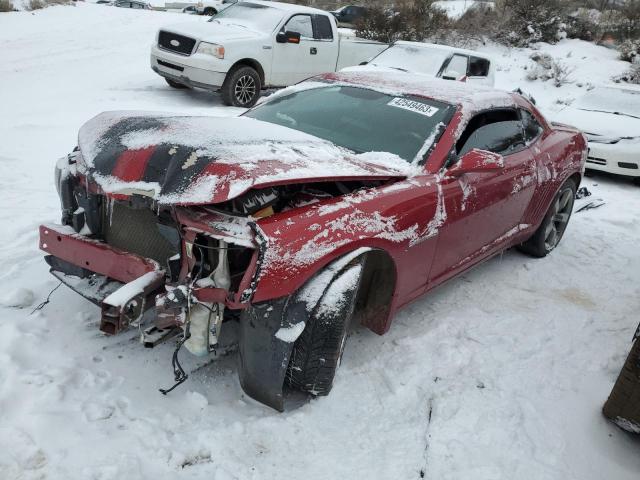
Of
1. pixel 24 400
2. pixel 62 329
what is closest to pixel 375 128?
pixel 62 329

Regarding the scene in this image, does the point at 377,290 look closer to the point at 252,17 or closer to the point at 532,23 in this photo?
the point at 252,17

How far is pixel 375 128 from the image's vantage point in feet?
10.9

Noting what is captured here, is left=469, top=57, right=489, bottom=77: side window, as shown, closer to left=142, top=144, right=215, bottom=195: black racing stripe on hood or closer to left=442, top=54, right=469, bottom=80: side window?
Answer: left=442, top=54, right=469, bottom=80: side window

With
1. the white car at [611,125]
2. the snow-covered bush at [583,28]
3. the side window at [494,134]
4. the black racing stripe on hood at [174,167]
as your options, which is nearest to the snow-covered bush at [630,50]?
the snow-covered bush at [583,28]

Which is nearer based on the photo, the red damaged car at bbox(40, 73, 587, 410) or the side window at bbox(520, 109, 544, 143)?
the red damaged car at bbox(40, 73, 587, 410)

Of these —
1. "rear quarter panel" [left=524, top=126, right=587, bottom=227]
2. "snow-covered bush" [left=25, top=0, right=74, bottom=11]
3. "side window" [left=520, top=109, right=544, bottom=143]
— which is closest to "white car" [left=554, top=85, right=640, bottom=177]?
"rear quarter panel" [left=524, top=126, right=587, bottom=227]

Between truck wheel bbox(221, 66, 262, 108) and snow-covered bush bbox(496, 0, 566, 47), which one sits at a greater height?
snow-covered bush bbox(496, 0, 566, 47)

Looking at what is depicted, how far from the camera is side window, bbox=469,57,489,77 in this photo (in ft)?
29.9

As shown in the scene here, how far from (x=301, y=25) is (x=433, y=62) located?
2.61 metres

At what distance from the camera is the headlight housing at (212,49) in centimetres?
808

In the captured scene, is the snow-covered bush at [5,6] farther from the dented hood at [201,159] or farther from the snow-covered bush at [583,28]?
the snow-covered bush at [583,28]

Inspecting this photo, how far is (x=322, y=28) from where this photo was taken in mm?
9844

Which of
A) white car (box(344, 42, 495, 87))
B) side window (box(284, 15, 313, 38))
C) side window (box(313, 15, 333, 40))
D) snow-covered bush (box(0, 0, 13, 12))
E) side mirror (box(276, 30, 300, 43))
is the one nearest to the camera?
A: white car (box(344, 42, 495, 87))

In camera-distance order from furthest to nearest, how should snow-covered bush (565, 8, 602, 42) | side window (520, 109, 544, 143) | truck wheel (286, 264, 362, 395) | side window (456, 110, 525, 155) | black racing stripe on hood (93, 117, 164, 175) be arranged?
snow-covered bush (565, 8, 602, 42) < side window (520, 109, 544, 143) < side window (456, 110, 525, 155) < black racing stripe on hood (93, 117, 164, 175) < truck wheel (286, 264, 362, 395)
